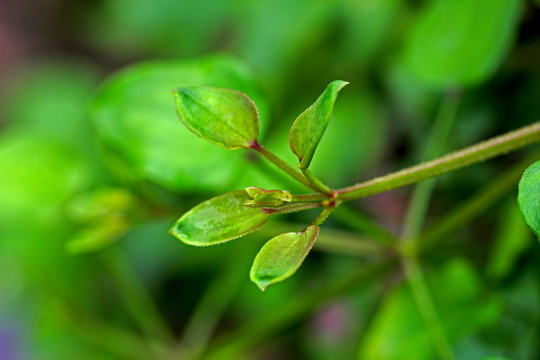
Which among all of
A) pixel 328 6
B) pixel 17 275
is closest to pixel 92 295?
pixel 17 275

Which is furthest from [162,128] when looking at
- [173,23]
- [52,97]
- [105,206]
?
[52,97]

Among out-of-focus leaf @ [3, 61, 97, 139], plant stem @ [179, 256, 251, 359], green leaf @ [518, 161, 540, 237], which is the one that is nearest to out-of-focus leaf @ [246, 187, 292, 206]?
green leaf @ [518, 161, 540, 237]

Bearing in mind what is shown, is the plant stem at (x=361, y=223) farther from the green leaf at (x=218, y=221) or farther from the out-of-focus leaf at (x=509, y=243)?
the green leaf at (x=218, y=221)

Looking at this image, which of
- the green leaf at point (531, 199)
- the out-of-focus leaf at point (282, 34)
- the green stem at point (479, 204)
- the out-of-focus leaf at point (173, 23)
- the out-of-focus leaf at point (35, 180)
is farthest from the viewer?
the out-of-focus leaf at point (173, 23)

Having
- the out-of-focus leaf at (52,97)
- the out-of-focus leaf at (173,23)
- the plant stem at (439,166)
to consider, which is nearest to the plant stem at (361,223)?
the plant stem at (439,166)

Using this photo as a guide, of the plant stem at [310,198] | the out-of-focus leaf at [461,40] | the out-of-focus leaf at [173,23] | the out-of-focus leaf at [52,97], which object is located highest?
the out-of-focus leaf at [52,97]

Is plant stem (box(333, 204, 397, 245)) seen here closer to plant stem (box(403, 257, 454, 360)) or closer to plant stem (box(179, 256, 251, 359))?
plant stem (box(403, 257, 454, 360))

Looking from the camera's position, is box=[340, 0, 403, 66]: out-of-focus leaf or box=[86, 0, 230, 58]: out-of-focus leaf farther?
box=[86, 0, 230, 58]: out-of-focus leaf
